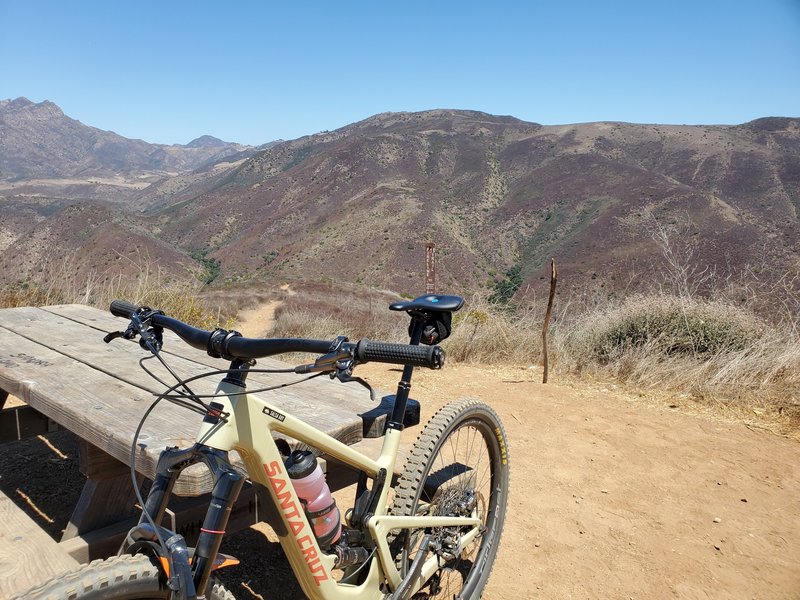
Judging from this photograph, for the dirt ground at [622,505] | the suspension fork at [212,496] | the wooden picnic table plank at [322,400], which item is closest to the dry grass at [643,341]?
the dirt ground at [622,505]

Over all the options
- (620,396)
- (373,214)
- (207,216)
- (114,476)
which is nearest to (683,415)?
(620,396)

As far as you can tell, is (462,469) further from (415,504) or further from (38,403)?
(38,403)

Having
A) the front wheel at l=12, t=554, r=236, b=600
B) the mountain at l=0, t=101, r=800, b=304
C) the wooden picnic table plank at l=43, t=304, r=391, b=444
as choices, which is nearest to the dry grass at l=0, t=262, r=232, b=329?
the wooden picnic table plank at l=43, t=304, r=391, b=444

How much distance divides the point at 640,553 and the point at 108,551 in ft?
8.03

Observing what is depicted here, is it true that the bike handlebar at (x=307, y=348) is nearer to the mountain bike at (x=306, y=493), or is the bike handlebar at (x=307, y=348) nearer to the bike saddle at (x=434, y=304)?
the mountain bike at (x=306, y=493)

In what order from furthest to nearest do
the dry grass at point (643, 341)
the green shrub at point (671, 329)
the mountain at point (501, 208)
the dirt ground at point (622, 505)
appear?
the mountain at point (501, 208)
the green shrub at point (671, 329)
the dry grass at point (643, 341)
the dirt ground at point (622, 505)

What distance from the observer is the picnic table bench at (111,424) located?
1569 mm

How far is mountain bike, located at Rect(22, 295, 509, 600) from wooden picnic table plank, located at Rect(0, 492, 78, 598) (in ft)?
2.08

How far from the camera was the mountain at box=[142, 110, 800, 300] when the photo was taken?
50219 millimetres

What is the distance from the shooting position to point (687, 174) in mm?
78250

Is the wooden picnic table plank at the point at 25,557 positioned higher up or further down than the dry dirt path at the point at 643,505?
higher up

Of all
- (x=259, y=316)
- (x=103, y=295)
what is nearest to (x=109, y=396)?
(x=103, y=295)

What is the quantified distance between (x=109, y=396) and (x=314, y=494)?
94cm

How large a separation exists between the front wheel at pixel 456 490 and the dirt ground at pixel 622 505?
25cm
